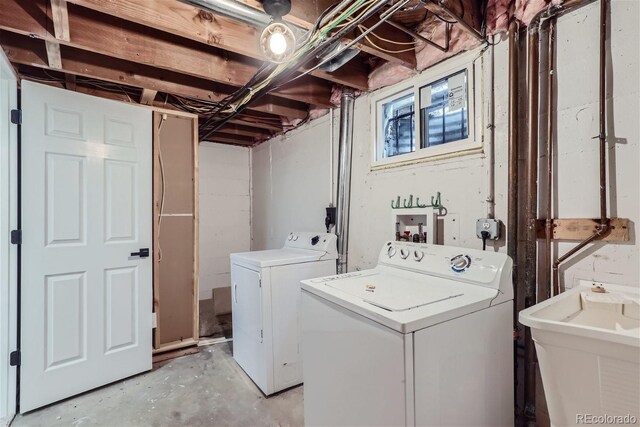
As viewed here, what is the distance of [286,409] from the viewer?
192cm

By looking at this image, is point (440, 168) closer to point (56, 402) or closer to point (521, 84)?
point (521, 84)

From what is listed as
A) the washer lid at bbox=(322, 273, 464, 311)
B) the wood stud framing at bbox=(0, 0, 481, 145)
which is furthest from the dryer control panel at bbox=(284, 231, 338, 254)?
the wood stud framing at bbox=(0, 0, 481, 145)

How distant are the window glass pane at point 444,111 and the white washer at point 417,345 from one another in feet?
2.31

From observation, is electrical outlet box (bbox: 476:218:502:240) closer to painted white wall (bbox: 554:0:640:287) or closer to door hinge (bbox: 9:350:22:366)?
painted white wall (bbox: 554:0:640:287)

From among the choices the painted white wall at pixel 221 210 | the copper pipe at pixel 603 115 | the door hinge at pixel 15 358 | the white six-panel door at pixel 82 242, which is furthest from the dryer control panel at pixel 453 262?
the painted white wall at pixel 221 210

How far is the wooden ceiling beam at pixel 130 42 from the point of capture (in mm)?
1514

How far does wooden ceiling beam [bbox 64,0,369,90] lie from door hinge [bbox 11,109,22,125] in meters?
1.01

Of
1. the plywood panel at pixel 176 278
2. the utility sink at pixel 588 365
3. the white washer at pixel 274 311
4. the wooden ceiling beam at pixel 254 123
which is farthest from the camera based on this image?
the wooden ceiling beam at pixel 254 123

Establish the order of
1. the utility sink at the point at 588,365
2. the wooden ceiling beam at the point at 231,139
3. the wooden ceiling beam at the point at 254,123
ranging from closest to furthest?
the utility sink at the point at 588,365
the wooden ceiling beam at the point at 254,123
the wooden ceiling beam at the point at 231,139

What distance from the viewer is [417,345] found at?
1.04 metres

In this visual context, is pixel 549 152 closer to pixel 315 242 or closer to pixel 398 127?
pixel 398 127

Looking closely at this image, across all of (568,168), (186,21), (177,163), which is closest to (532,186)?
(568,168)

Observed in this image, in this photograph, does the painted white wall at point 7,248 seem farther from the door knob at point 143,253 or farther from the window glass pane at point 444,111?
the window glass pane at point 444,111

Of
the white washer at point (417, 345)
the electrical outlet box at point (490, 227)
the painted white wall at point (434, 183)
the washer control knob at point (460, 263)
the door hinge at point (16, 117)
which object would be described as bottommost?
the white washer at point (417, 345)
